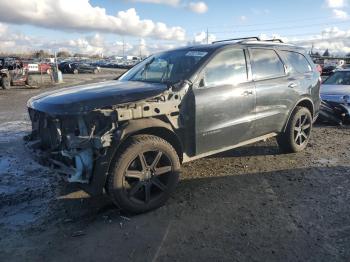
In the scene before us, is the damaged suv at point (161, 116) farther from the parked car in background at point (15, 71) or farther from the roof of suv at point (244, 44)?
the parked car in background at point (15, 71)

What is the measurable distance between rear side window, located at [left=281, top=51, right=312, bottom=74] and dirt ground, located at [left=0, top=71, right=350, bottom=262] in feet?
5.15

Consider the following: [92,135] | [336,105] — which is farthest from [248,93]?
[336,105]

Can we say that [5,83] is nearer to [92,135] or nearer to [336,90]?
[336,90]

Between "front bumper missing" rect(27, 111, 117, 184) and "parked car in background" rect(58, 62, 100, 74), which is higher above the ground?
"parked car in background" rect(58, 62, 100, 74)

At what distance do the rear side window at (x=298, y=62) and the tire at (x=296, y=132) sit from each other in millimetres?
665

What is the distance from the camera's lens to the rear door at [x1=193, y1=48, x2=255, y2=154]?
5.00 m

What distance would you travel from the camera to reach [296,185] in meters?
5.38

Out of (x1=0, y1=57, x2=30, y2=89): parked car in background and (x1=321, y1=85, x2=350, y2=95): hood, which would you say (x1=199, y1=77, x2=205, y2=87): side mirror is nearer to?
(x1=321, y1=85, x2=350, y2=95): hood

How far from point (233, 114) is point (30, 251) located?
3.04m

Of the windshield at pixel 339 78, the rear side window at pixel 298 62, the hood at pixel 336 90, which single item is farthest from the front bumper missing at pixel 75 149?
the windshield at pixel 339 78

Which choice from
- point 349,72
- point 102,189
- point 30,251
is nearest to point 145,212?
point 102,189

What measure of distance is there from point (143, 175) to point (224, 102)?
1514mm

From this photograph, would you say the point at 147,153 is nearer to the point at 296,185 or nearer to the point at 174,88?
the point at 174,88

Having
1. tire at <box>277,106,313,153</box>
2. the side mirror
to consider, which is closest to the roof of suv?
the side mirror
